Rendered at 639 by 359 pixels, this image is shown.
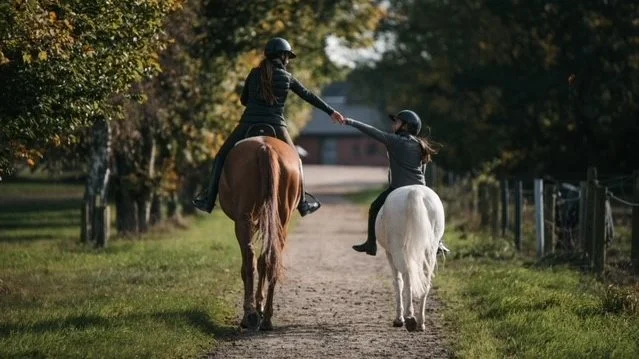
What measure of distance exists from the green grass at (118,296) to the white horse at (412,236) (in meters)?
1.82

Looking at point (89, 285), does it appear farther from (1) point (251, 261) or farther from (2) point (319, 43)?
(2) point (319, 43)

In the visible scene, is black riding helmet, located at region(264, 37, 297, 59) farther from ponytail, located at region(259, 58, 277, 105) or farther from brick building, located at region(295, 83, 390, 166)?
brick building, located at region(295, 83, 390, 166)

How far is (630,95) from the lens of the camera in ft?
106

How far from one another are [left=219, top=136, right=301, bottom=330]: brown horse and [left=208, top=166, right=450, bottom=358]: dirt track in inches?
17.4

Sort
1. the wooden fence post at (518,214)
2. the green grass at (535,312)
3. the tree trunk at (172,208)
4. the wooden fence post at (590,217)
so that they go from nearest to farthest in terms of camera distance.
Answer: the green grass at (535,312) → the wooden fence post at (590,217) → the wooden fence post at (518,214) → the tree trunk at (172,208)

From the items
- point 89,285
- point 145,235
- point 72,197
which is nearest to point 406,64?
point 72,197

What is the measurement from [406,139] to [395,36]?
56.0 m

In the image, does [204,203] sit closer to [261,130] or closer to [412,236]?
[261,130]

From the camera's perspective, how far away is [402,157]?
39.7 ft

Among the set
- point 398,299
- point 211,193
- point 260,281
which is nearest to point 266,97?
point 211,193

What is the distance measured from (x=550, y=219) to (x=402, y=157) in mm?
8195

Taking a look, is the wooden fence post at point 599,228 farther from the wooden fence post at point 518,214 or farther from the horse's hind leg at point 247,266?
the horse's hind leg at point 247,266

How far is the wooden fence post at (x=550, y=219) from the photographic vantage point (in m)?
19.2

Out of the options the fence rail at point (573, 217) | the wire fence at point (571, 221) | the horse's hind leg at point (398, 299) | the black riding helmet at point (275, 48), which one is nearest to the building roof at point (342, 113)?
the wire fence at point (571, 221)
